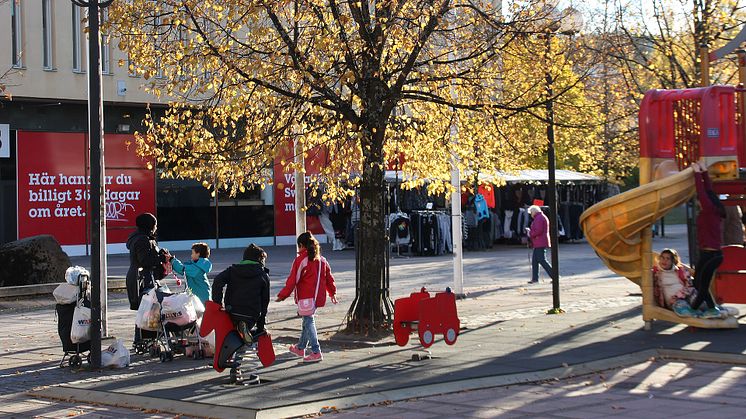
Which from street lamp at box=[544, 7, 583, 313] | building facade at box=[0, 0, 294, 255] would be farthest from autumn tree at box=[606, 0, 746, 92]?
building facade at box=[0, 0, 294, 255]

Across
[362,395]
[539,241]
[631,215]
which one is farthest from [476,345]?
[539,241]

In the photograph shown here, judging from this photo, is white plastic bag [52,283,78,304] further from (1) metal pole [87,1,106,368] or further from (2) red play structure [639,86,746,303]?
(2) red play structure [639,86,746,303]

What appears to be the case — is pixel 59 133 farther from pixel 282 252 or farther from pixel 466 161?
pixel 466 161

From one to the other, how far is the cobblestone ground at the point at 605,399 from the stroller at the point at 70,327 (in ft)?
14.1

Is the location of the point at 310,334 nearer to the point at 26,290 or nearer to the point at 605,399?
the point at 605,399

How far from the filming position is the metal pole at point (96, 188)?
1200 centimetres

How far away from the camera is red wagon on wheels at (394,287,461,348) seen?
12070 millimetres

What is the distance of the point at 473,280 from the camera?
2411cm

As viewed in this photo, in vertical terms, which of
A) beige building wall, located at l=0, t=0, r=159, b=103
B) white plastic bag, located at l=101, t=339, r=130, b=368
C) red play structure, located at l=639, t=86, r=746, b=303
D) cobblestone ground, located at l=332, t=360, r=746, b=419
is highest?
beige building wall, located at l=0, t=0, r=159, b=103

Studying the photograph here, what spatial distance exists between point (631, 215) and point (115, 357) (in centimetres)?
711

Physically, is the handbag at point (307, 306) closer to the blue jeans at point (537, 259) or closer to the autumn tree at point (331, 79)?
the autumn tree at point (331, 79)

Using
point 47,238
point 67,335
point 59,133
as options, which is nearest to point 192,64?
point 67,335

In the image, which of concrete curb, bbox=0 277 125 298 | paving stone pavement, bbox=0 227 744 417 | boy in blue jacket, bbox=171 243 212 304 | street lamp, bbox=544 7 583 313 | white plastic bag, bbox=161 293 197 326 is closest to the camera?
paving stone pavement, bbox=0 227 744 417

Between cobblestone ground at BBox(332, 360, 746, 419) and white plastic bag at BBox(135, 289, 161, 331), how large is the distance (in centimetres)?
414
